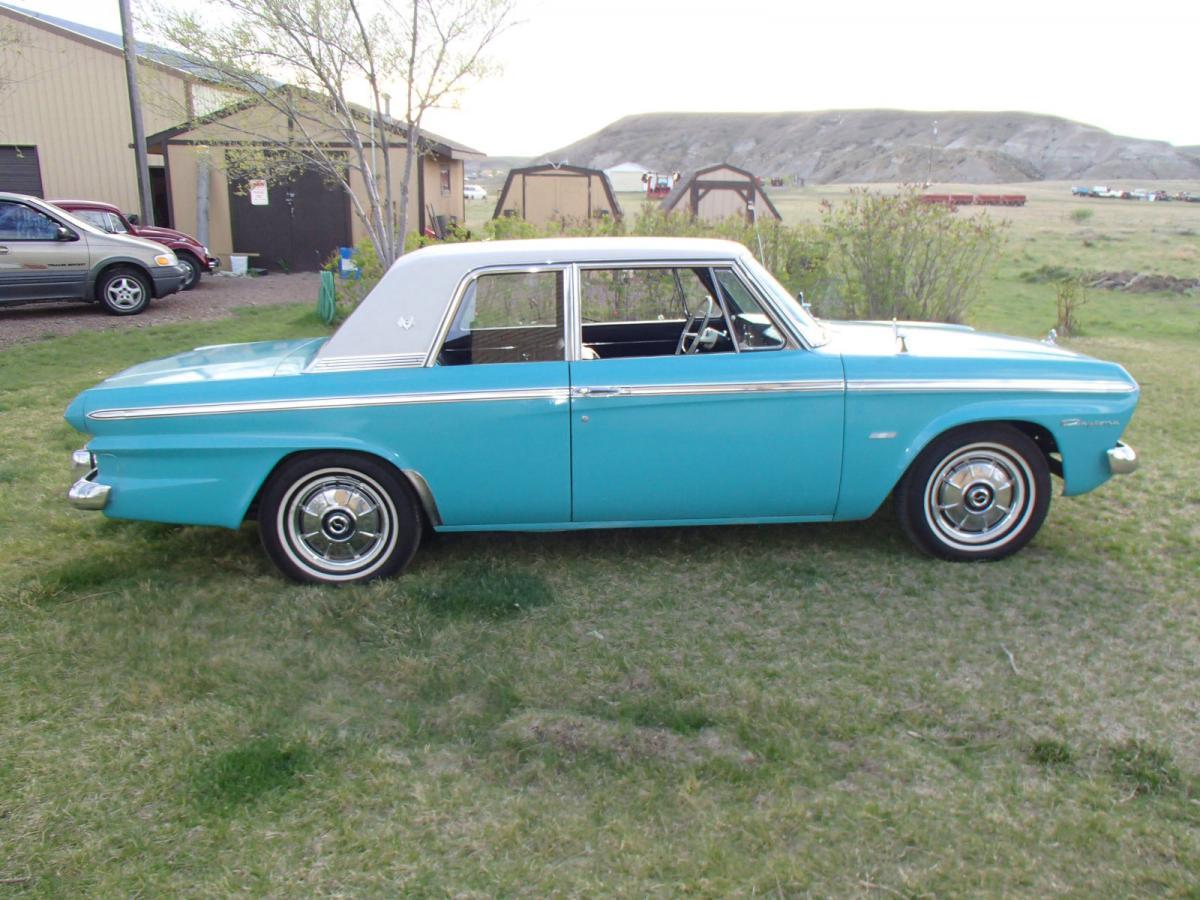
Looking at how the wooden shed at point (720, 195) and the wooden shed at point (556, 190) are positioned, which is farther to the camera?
the wooden shed at point (720, 195)

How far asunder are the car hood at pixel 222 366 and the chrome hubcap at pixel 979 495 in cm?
308

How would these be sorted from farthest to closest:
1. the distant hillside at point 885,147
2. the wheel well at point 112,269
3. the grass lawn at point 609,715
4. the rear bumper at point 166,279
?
the distant hillside at point 885,147, the rear bumper at point 166,279, the wheel well at point 112,269, the grass lawn at point 609,715

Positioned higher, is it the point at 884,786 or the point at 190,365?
the point at 190,365

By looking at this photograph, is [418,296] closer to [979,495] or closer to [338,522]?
[338,522]

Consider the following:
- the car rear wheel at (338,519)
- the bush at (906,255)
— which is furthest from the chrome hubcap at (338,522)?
the bush at (906,255)

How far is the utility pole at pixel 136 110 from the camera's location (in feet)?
54.5

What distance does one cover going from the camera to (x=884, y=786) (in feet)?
9.68

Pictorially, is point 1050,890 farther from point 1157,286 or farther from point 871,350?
point 1157,286

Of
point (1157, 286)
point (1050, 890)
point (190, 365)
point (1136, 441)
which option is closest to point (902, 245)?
point (1136, 441)

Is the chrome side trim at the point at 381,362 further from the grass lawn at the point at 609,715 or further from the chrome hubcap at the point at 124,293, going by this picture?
the chrome hubcap at the point at 124,293

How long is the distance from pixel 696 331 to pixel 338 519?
203cm

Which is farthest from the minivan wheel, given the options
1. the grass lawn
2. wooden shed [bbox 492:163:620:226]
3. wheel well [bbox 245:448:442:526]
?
wooden shed [bbox 492:163:620:226]

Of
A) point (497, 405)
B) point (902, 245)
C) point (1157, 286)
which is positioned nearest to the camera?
point (497, 405)

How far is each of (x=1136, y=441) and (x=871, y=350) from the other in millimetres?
3394
